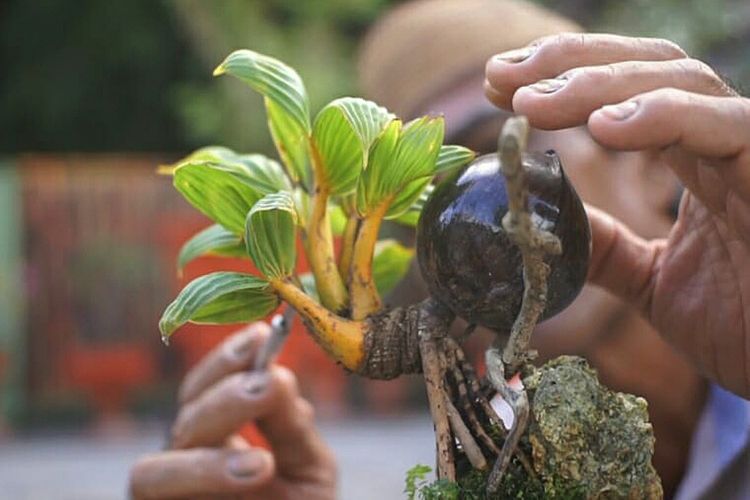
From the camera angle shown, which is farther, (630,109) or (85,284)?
(85,284)

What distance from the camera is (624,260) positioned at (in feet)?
3.31

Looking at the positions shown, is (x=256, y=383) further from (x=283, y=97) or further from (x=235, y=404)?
(x=283, y=97)

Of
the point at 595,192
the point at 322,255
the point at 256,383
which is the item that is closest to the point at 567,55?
the point at 322,255

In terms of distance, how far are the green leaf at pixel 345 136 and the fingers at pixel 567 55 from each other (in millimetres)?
87

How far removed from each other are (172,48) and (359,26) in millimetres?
1304

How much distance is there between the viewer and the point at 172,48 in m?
7.45

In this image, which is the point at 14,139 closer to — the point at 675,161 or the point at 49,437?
the point at 49,437

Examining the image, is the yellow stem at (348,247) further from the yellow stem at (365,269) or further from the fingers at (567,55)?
the fingers at (567,55)

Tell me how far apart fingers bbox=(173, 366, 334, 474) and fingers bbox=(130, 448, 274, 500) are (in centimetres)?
3

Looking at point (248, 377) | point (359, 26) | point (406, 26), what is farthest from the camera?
point (359, 26)

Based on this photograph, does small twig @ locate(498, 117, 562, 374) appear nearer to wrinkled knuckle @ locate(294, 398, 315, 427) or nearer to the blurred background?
wrinkled knuckle @ locate(294, 398, 315, 427)

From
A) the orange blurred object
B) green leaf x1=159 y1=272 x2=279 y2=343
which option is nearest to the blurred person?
green leaf x1=159 y1=272 x2=279 y2=343

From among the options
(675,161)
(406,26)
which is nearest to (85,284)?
(406,26)

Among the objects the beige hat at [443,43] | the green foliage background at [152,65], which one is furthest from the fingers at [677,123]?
the green foliage background at [152,65]
